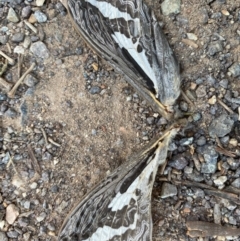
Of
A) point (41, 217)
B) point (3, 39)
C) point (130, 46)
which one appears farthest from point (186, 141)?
point (3, 39)

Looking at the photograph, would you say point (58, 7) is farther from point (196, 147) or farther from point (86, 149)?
point (196, 147)

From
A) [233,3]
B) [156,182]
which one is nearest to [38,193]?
[156,182]

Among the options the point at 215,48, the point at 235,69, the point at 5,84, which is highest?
the point at 5,84

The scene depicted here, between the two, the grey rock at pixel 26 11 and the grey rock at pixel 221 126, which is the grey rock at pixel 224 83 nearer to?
the grey rock at pixel 221 126

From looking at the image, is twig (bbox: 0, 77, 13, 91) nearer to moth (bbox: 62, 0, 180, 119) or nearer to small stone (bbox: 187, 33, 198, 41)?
moth (bbox: 62, 0, 180, 119)

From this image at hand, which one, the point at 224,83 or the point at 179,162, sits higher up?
the point at 224,83

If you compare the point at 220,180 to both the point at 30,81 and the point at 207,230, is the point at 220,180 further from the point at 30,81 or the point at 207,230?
the point at 30,81

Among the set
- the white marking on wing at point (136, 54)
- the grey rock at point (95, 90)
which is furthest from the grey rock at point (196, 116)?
the grey rock at point (95, 90)

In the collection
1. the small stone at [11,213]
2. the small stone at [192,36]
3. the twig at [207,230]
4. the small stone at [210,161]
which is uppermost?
the small stone at [192,36]
